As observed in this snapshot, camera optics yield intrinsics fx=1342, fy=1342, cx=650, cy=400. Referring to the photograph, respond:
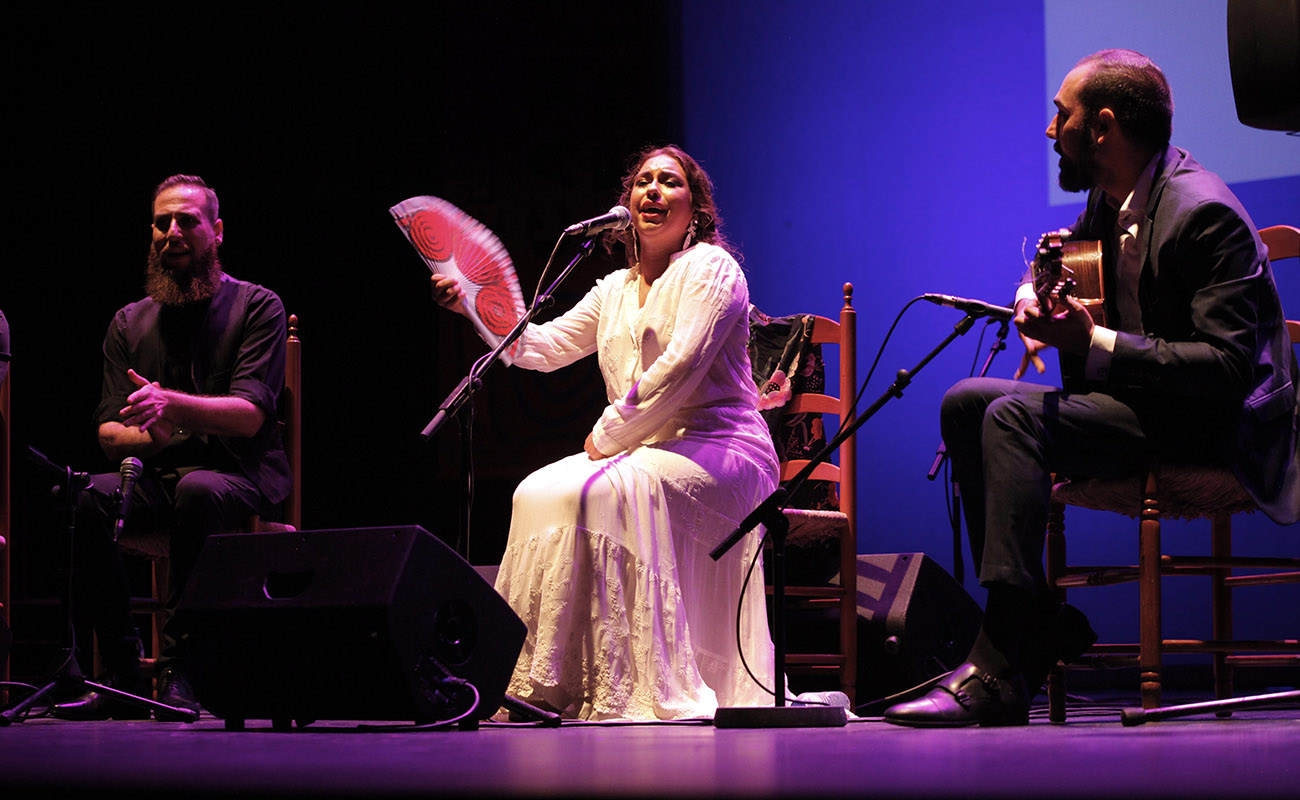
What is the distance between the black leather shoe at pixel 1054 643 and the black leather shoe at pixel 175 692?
190 cm

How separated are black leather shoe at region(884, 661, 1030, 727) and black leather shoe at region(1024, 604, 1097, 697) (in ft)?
0.24

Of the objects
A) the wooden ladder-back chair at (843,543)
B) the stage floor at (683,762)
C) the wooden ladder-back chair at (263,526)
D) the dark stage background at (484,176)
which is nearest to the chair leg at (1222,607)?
the stage floor at (683,762)

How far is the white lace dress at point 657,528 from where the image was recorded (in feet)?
10.4

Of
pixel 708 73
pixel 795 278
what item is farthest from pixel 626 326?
pixel 708 73

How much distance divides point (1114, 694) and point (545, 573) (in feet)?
7.79

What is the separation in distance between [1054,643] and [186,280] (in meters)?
2.71

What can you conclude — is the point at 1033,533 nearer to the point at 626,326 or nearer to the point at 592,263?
the point at 626,326

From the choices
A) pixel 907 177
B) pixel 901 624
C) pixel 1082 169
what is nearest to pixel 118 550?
pixel 901 624

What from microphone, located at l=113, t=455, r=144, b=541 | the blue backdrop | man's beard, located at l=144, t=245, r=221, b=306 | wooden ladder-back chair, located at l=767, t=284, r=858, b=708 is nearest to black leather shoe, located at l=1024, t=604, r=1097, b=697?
wooden ladder-back chair, located at l=767, t=284, r=858, b=708

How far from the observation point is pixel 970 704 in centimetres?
239

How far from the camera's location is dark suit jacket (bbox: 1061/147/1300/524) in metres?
2.50

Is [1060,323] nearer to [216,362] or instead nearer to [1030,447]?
[1030,447]

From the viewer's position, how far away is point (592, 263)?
5039mm

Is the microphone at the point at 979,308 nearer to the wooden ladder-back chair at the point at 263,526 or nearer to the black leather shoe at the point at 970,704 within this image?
the black leather shoe at the point at 970,704
